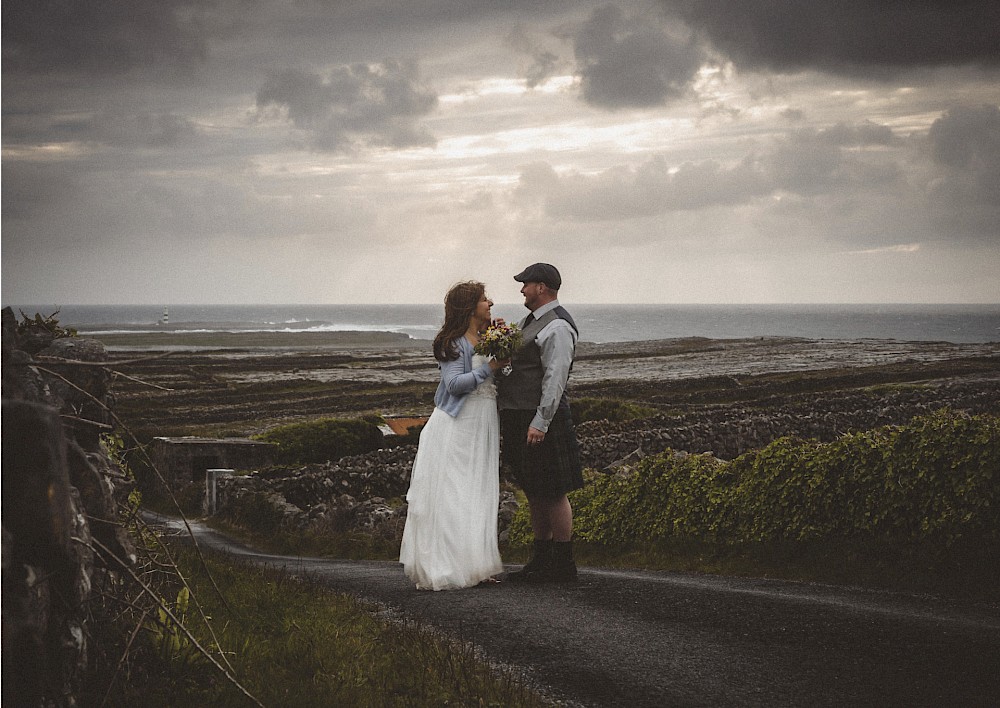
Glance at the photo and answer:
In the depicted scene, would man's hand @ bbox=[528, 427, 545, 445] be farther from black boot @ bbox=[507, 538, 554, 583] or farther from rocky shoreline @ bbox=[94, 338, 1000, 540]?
rocky shoreline @ bbox=[94, 338, 1000, 540]

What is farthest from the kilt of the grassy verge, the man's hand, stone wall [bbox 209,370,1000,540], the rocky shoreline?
stone wall [bbox 209,370,1000,540]

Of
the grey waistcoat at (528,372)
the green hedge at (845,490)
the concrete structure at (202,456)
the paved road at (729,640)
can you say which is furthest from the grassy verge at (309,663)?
the concrete structure at (202,456)

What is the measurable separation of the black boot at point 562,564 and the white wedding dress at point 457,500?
508mm

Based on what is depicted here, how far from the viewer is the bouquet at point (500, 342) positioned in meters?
7.37

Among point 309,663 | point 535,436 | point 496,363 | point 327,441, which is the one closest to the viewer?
point 309,663

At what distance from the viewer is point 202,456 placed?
103 ft

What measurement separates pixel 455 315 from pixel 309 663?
340cm

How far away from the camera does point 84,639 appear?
3.84 m

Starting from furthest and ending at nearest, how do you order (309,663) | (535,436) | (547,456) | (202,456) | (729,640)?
1. (202,456)
2. (547,456)
3. (535,436)
4. (729,640)
5. (309,663)

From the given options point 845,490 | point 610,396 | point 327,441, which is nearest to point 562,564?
point 845,490

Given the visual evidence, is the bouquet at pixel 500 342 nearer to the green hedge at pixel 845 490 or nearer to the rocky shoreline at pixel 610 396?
the rocky shoreline at pixel 610 396

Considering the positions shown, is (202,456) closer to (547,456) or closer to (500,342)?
(547,456)

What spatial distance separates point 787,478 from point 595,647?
3529mm

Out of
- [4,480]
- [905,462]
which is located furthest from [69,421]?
[905,462]
